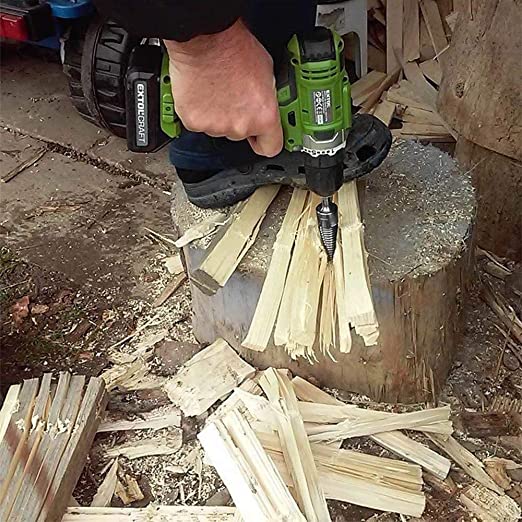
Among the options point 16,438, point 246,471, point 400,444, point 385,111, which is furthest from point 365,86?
point 16,438

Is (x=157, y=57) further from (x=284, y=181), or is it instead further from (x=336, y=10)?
(x=336, y=10)

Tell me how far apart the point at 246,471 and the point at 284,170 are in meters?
0.79

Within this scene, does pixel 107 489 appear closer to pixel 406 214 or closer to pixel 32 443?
pixel 32 443

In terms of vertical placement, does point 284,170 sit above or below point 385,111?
above

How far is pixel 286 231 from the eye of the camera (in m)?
2.23

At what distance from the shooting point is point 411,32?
12.4ft

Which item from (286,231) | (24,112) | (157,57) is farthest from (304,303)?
(24,112)

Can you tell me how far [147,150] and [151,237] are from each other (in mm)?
962

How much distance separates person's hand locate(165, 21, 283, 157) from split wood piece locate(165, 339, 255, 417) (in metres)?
0.81

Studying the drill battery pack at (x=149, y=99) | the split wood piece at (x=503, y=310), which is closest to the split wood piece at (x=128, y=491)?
the drill battery pack at (x=149, y=99)

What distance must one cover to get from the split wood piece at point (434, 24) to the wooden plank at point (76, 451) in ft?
7.49

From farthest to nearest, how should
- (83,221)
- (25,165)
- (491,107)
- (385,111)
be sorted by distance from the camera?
(385,111) < (25,165) < (83,221) < (491,107)

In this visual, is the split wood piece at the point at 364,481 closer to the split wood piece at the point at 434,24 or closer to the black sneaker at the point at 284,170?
the black sneaker at the point at 284,170

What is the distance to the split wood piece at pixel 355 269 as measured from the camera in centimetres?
199
